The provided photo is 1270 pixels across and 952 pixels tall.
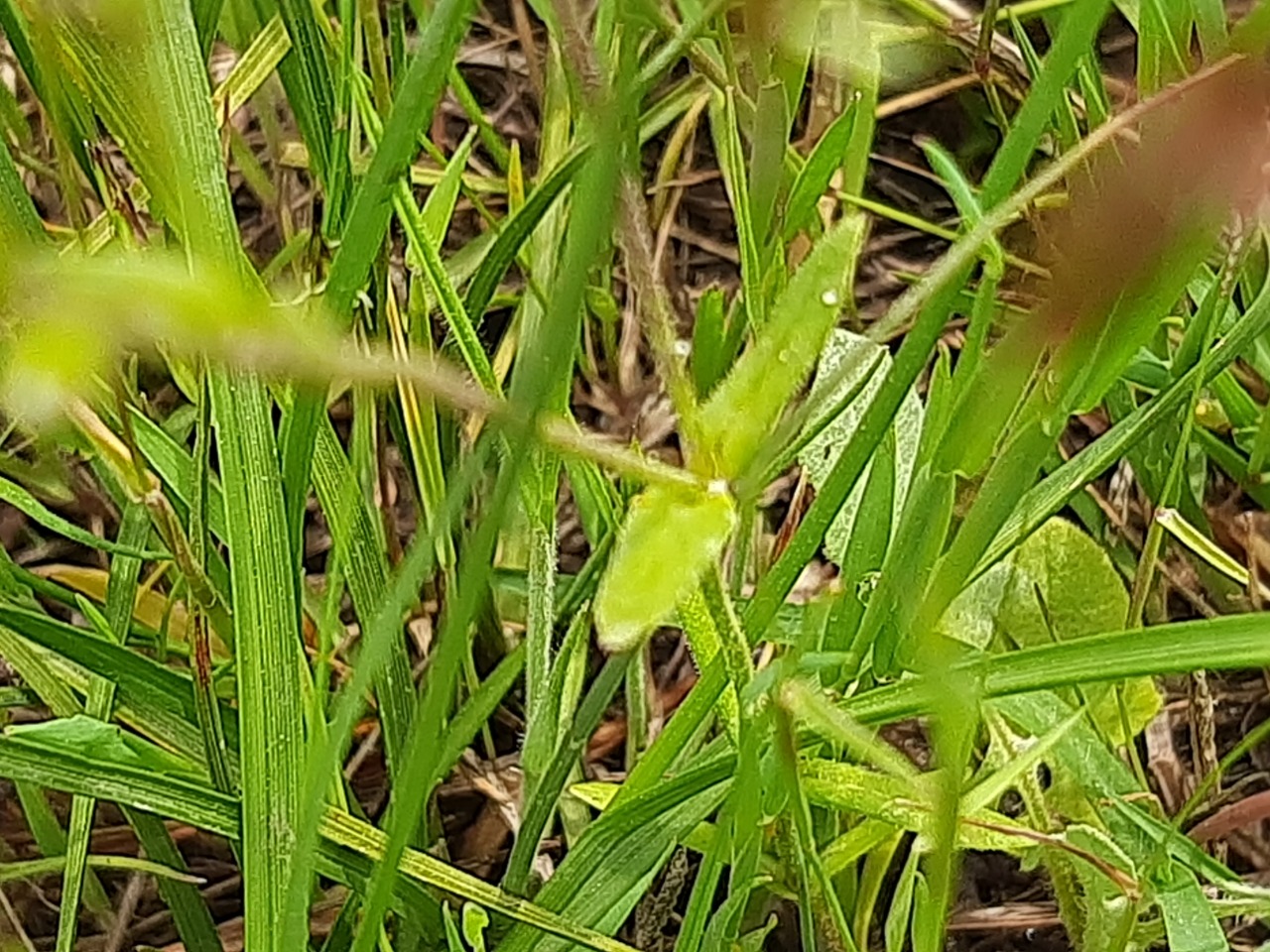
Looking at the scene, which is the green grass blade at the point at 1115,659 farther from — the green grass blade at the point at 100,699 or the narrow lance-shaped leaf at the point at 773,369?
the green grass blade at the point at 100,699

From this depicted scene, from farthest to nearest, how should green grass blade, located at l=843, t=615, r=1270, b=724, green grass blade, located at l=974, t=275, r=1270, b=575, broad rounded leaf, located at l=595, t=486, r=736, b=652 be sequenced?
green grass blade, located at l=974, t=275, r=1270, b=575
green grass blade, located at l=843, t=615, r=1270, b=724
broad rounded leaf, located at l=595, t=486, r=736, b=652

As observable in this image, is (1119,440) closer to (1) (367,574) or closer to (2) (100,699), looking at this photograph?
(1) (367,574)

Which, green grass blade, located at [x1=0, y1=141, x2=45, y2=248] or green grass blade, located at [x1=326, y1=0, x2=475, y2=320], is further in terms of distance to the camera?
green grass blade, located at [x1=0, y1=141, x2=45, y2=248]

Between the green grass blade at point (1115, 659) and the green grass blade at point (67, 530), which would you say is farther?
the green grass blade at point (67, 530)

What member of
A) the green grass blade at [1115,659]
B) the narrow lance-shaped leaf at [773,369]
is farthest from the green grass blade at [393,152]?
the green grass blade at [1115,659]

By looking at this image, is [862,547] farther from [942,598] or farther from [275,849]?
[275,849]

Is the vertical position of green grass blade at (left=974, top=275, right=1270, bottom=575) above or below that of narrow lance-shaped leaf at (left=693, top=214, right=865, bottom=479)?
below

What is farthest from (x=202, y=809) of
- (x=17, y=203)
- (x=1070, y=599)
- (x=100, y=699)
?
(x=1070, y=599)

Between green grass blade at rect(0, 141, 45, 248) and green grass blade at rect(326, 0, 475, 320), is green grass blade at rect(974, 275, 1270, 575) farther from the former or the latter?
green grass blade at rect(0, 141, 45, 248)

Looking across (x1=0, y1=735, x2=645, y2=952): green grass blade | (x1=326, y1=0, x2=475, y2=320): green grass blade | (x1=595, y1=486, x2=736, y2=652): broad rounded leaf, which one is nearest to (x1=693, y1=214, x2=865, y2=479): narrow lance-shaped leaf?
(x1=595, y1=486, x2=736, y2=652): broad rounded leaf
